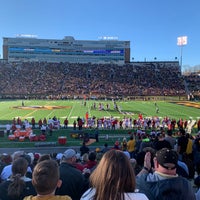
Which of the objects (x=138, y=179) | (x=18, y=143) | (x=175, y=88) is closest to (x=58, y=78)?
(x=175, y=88)

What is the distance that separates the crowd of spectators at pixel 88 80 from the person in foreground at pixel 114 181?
2335 inches

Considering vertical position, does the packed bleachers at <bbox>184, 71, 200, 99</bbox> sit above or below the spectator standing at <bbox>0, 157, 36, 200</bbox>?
above

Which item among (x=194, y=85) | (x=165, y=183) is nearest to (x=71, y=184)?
(x=165, y=183)

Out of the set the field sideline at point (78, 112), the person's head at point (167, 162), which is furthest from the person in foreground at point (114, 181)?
the field sideline at point (78, 112)

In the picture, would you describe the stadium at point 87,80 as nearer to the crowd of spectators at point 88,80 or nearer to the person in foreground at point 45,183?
the crowd of spectators at point 88,80

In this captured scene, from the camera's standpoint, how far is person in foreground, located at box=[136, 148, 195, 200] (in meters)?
2.90

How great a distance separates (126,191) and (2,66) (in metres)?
84.3

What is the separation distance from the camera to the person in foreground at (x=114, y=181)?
232 cm

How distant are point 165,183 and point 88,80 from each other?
72444 millimetres

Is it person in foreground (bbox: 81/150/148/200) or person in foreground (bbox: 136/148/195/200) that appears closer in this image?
person in foreground (bbox: 81/150/148/200)

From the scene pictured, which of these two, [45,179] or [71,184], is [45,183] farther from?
[71,184]

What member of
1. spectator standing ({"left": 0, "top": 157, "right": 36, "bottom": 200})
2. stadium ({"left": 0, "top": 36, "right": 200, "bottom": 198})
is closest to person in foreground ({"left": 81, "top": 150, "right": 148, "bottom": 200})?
spectator standing ({"left": 0, "top": 157, "right": 36, "bottom": 200})

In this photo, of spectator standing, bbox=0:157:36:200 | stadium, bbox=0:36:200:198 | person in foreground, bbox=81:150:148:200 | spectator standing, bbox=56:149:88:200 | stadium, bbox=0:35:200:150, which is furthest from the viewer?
stadium, bbox=0:35:200:150

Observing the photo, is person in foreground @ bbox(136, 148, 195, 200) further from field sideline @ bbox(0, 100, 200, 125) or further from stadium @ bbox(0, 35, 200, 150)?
stadium @ bbox(0, 35, 200, 150)
